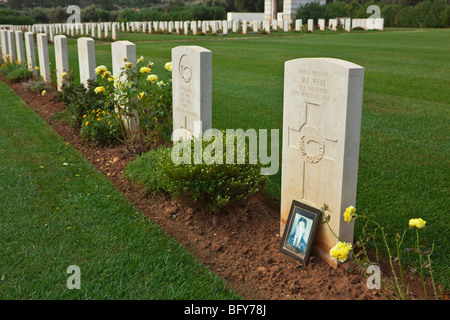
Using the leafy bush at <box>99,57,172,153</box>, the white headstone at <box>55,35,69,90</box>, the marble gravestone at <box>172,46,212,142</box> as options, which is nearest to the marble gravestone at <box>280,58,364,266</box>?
the marble gravestone at <box>172,46,212,142</box>

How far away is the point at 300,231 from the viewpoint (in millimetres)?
3418

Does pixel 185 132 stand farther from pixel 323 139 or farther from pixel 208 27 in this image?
pixel 208 27

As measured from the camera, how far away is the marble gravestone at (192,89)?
4629mm

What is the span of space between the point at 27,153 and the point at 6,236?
2.47m

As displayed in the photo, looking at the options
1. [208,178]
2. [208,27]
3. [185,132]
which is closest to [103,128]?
[185,132]

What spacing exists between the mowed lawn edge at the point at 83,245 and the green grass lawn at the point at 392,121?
1353 millimetres

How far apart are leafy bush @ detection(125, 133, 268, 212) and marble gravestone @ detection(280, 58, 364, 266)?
0.41 metres

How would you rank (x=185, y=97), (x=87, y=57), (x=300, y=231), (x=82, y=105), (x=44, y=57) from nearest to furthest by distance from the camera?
(x=300, y=231), (x=185, y=97), (x=82, y=105), (x=87, y=57), (x=44, y=57)

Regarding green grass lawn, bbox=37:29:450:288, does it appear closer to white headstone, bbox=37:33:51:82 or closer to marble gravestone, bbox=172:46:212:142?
marble gravestone, bbox=172:46:212:142

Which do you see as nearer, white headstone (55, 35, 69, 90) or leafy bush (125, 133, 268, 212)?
leafy bush (125, 133, 268, 212)

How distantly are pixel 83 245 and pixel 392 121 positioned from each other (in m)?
5.22

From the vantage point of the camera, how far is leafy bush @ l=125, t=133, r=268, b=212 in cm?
377

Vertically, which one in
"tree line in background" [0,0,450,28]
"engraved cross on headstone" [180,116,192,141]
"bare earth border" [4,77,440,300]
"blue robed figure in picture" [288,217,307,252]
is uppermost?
"tree line in background" [0,0,450,28]

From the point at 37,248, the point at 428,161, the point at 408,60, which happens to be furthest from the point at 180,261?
the point at 408,60
